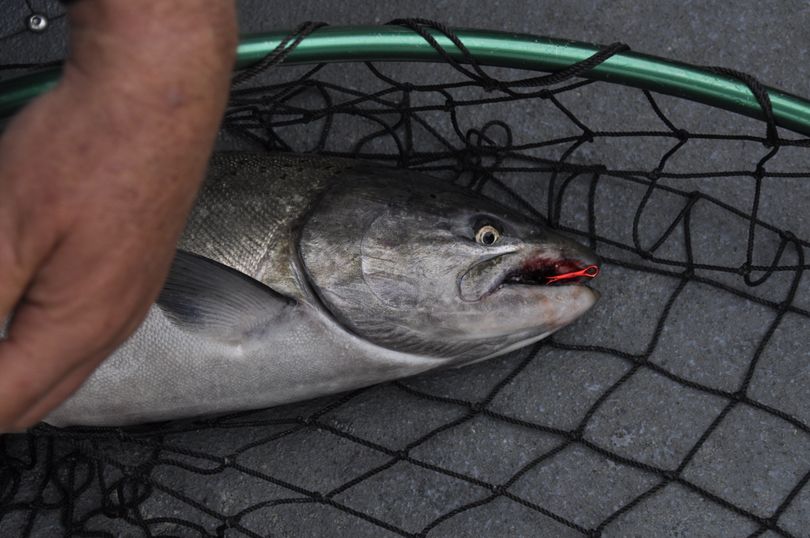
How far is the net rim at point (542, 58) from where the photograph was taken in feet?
5.67

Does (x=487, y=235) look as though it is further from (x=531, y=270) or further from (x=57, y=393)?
(x=57, y=393)

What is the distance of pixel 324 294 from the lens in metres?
1.83

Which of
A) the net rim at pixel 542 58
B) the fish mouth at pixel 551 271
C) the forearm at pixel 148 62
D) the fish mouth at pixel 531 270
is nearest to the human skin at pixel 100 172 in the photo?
the forearm at pixel 148 62

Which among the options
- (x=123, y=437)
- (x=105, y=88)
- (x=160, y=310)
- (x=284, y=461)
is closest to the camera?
(x=105, y=88)

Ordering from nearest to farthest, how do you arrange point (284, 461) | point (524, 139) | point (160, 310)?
1. point (160, 310)
2. point (284, 461)
3. point (524, 139)

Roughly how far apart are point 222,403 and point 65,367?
0.90 m

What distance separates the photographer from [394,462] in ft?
6.61

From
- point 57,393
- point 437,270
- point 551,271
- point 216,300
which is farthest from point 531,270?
point 57,393

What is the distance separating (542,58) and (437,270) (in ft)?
1.54

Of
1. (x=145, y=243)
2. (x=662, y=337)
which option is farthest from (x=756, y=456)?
(x=145, y=243)

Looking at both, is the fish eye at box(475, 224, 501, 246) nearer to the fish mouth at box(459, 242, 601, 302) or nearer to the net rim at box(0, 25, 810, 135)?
the fish mouth at box(459, 242, 601, 302)

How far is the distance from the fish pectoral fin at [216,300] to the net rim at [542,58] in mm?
434

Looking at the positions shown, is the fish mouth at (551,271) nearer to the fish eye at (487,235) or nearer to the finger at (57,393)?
the fish eye at (487,235)

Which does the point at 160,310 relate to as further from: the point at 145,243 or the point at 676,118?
the point at 676,118
